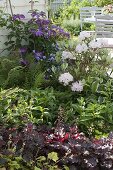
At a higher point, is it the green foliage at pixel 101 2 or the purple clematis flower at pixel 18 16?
the purple clematis flower at pixel 18 16

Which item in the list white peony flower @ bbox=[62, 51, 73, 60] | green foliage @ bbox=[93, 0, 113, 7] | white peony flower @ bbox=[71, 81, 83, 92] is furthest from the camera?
green foliage @ bbox=[93, 0, 113, 7]

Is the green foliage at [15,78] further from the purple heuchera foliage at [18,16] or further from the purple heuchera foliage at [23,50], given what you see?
the purple heuchera foliage at [18,16]

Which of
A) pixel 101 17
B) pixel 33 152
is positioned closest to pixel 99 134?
pixel 33 152

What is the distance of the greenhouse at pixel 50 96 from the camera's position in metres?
2.69

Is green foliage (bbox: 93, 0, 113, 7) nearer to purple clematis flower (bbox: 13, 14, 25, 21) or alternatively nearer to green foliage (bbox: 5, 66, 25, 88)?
purple clematis flower (bbox: 13, 14, 25, 21)

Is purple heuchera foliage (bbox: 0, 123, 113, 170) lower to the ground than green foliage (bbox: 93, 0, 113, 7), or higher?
higher

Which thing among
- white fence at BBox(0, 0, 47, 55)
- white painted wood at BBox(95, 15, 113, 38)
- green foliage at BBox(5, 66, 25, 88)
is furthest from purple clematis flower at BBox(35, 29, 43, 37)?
white painted wood at BBox(95, 15, 113, 38)

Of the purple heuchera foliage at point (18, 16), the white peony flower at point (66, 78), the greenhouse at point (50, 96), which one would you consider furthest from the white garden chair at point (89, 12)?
the white peony flower at point (66, 78)

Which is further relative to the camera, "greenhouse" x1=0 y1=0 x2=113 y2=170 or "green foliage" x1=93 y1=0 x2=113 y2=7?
"green foliage" x1=93 y1=0 x2=113 y2=7

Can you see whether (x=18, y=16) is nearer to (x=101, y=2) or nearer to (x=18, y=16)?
(x=18, y=16)

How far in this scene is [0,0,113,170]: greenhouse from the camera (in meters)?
2.69

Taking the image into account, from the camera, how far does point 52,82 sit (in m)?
4.19

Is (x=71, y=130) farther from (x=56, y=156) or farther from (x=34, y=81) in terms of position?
(x=34, y=81)

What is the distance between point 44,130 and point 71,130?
26cm
